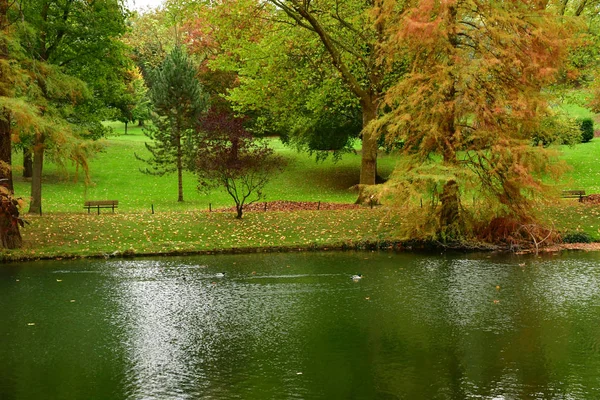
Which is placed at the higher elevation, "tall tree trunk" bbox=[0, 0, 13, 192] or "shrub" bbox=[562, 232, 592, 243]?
"tall tree trunk" bbox=[0, 0, 13, 192]

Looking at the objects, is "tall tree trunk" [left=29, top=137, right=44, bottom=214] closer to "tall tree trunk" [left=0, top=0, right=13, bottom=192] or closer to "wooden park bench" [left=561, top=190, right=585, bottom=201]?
"tall tree trunk" [left=0, top=0, right=13, bottom=192]

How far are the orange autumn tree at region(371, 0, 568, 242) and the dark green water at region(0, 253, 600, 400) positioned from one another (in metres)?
2.70

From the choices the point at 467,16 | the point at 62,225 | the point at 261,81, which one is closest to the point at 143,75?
the point at 261,81

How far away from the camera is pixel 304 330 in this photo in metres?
13.7

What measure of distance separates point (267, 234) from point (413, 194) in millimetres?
6006

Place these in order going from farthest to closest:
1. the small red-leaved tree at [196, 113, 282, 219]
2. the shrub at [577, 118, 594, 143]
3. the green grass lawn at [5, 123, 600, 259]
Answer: the shrub at [577, 118, 594, 143], the small red-leaved tree at [196, 113, 282, 219], the green grass lawn at [5, 123, 600, 259]

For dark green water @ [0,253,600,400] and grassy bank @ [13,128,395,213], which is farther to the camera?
grassy bank @ [13,128,395,213]

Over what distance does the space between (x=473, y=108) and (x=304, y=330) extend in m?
12.0

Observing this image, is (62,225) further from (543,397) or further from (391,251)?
(543,397)

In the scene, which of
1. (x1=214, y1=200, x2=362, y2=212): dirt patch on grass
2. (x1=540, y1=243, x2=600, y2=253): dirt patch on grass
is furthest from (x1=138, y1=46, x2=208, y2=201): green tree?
(x1=540, y1=243, x2=600, y2=253): dirt patch on grass

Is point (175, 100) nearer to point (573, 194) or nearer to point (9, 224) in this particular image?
point (9, 224)

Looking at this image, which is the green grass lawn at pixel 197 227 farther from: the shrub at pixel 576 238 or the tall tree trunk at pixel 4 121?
the tall tree trunk at pixel 4 121

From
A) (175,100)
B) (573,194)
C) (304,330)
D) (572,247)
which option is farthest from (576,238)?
(175,100)

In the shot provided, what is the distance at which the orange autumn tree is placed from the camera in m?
22.2
